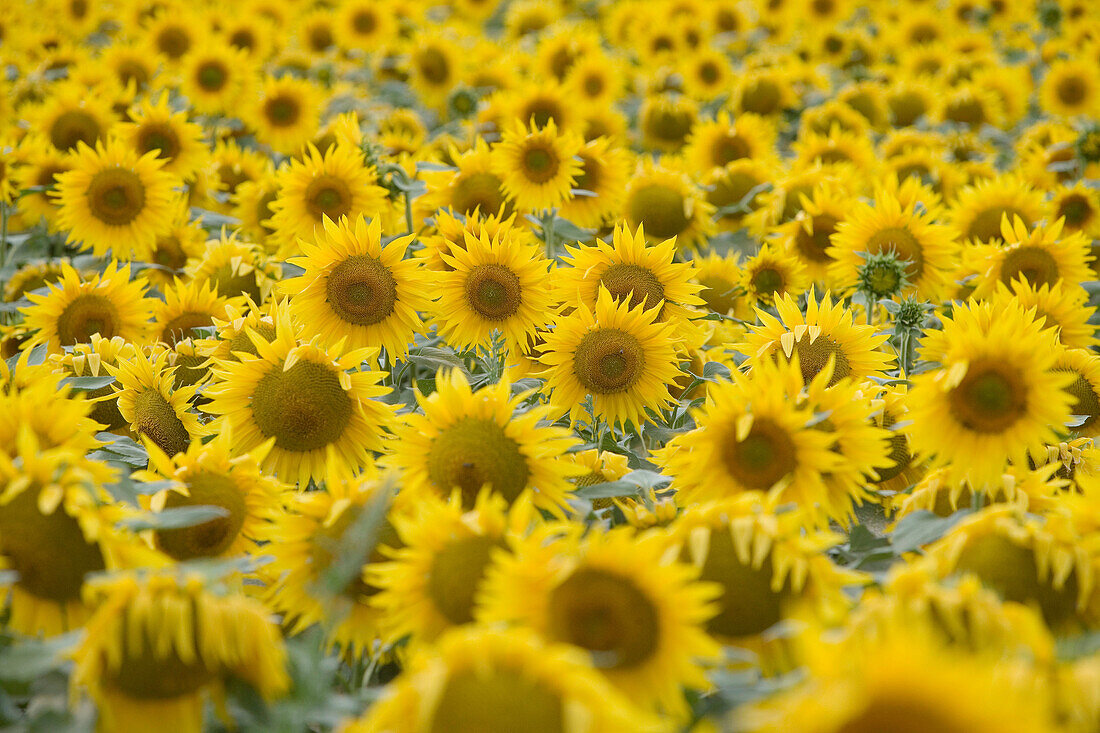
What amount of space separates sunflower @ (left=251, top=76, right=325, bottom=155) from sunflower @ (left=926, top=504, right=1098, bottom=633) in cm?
388

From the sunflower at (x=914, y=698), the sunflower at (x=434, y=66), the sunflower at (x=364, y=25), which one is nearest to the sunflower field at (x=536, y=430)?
the sunflower at (x=914, y=698)

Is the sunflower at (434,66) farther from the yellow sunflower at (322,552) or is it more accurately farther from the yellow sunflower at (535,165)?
the yellow sunflower at (322,552)

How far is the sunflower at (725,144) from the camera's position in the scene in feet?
14.6

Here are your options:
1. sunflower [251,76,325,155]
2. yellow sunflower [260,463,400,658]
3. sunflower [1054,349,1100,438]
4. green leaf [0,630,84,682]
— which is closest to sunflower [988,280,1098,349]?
sunflower [1054,349,1100,438]

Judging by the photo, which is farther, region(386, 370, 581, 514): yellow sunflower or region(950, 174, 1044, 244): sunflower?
region(950, 174, 1044, 244): sunflower

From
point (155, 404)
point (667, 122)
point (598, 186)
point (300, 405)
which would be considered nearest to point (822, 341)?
point (300, 405)

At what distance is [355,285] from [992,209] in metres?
2.36

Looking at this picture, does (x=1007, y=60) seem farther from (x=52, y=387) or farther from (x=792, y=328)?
(x=52, y=387)

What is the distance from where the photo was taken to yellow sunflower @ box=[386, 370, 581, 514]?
70.7 inches

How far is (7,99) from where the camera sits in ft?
15.4

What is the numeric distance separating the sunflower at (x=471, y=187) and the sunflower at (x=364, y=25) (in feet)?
12.2

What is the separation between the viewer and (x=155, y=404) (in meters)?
2.36

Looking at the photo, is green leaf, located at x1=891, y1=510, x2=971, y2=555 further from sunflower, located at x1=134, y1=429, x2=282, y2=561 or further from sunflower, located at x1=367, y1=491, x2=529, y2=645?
Answer: sunflower, located at x1=134, y1=429, x2=282, y2=561

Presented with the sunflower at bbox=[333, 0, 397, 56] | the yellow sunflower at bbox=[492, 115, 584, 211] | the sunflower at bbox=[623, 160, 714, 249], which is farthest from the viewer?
the sunflower at bbox=[333, 0, 397, 56]
